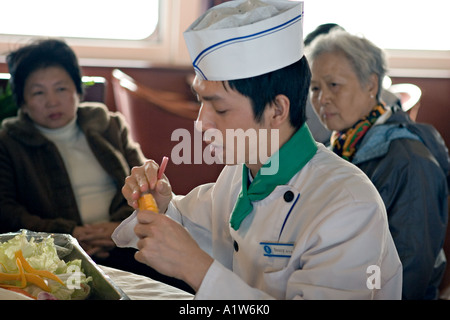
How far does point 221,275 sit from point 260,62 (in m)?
0.52

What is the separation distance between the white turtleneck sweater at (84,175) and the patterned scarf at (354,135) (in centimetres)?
110

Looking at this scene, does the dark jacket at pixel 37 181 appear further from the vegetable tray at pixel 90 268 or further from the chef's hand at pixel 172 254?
the chef's hand at pixel 172 254

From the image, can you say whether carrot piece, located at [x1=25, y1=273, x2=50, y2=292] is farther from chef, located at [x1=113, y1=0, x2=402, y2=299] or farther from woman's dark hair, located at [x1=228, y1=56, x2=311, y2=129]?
woman's dark hair, located at [x1=228, y1=56, x2=311, y2=129]

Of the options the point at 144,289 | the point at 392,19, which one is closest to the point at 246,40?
the point at 144,289

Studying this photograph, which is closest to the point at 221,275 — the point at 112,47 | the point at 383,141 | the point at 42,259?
the point at 42,259

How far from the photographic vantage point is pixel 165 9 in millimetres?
4211

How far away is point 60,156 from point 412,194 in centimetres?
161

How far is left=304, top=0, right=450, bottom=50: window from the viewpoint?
15.1 feet

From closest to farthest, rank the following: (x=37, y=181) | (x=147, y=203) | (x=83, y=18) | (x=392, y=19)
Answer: (x=147, y=203) < (x=37, y=181) < (x=83, y=18) < (x=392, y=19)

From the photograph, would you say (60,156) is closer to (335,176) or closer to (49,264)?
(49,264)

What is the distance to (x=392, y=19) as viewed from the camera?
185 inches

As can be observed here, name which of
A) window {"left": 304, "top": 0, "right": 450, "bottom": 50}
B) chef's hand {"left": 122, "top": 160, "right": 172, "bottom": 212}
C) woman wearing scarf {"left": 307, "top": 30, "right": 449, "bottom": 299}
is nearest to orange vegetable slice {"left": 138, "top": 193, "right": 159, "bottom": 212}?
chef's hand {"left": 122, "top": 160, "right": 172, "bottom": 212}

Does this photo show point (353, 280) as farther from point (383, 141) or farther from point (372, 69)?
point (372, 69)
